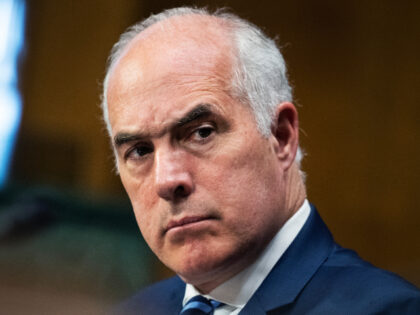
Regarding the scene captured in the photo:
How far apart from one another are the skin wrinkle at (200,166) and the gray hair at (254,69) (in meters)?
0.03

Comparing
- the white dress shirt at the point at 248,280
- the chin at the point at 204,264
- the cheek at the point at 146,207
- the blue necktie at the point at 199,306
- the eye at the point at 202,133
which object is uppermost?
the eye at the point at 202,133

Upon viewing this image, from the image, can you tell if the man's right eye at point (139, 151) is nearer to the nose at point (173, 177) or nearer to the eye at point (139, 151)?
the eye at point (139, 151)

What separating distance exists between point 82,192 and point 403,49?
179cm

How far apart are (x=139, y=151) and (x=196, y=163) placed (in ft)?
0.70

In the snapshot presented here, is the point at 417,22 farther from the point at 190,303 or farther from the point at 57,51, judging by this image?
the point at 190,303

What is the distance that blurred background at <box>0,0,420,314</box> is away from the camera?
265cm

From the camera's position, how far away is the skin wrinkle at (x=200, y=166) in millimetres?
1630

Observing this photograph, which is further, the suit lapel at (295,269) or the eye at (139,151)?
the eye at (139,151)

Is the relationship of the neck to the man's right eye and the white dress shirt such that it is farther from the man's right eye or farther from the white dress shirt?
the man's right eye

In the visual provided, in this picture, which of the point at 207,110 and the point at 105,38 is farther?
the point at 105,38

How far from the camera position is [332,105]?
3.34 m

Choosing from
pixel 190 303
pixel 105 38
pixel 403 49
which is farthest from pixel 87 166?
pixel 403 49

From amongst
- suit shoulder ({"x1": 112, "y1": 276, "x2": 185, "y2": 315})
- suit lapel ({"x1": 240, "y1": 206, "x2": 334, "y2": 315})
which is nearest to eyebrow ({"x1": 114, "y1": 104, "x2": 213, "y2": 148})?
suit lapel ({"x1": 240, "y1": 206, "x2": 334, "y2": 315})

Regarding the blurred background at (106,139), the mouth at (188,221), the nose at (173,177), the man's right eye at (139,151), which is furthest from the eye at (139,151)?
the blurred background at (106,139)
